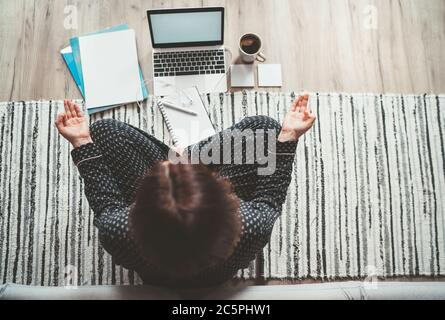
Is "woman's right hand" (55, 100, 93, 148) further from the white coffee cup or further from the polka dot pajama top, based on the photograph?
the white coffee cup

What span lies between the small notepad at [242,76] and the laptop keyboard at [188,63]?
0.18ft

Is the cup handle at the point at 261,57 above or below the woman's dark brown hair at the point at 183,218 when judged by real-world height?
above

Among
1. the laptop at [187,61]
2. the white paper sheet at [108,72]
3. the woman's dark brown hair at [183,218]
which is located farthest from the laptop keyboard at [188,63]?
the woman's dark brown hair at [183,218]

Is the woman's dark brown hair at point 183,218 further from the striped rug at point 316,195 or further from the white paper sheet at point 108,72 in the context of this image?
the white paper sheet at point 108,72

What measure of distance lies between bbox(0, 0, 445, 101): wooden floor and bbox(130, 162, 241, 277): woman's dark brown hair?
0.85 metres

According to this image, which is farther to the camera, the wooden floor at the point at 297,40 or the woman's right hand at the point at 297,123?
the wooden floor at the point at 297,40

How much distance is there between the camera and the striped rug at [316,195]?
4.37ft

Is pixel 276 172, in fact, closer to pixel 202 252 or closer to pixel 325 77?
pixel 202 252

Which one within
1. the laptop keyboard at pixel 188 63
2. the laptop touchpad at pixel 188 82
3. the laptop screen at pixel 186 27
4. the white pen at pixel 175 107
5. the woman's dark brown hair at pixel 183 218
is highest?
the laptop screen at pixel 186 27

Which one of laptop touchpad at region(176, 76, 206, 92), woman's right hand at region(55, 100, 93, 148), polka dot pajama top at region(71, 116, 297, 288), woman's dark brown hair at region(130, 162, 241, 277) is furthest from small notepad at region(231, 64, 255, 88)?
woman's dark brown hair at region(130, 162, 241, 277)

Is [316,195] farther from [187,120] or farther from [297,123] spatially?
[187,120]

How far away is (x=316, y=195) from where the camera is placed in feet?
4.54

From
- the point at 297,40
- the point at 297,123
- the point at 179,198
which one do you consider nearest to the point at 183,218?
the point at 179,198

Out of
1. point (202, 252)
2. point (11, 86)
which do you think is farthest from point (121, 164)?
point (11, 86)
